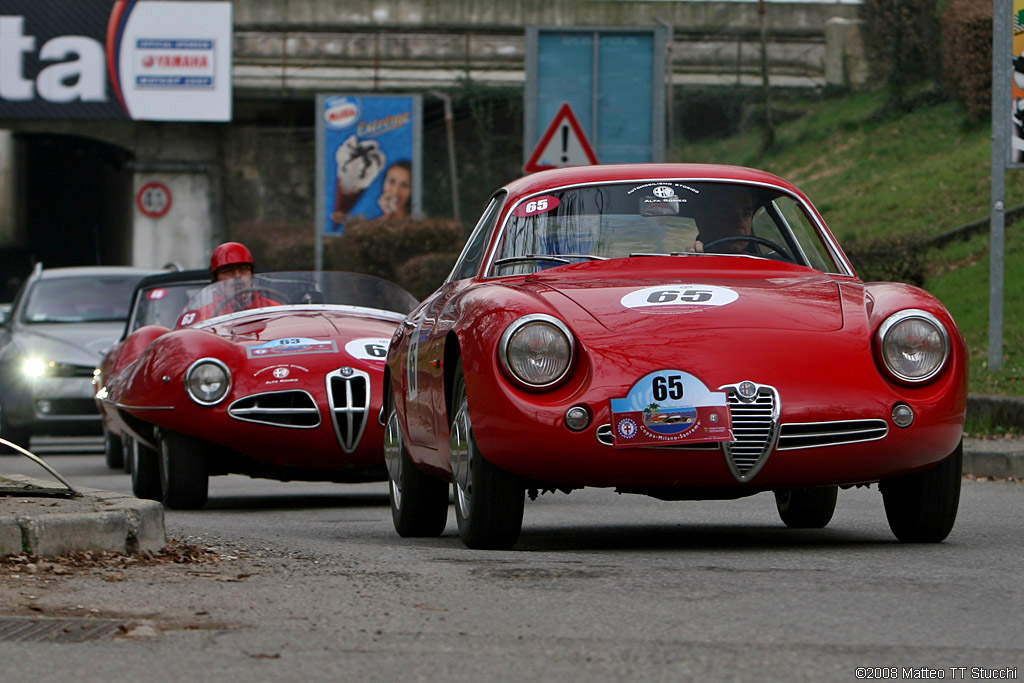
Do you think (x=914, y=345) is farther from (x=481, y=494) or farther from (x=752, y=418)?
(x=481, y=494)

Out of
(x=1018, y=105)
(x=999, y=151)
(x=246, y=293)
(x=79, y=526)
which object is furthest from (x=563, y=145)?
(x=79, y=526)

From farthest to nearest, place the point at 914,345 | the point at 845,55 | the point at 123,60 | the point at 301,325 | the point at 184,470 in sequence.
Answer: the point at 845,55 < the point at 123,60 < the point at 301,325 < the point at 184,470 < the point at 914,345

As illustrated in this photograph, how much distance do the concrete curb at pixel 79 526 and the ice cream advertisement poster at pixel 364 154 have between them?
87.5 ft

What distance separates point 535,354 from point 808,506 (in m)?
2.11

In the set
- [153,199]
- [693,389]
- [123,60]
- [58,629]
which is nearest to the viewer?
[58,629]

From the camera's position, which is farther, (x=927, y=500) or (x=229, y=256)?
(x=229, y=256)

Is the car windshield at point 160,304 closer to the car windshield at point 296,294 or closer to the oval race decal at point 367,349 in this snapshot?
the car windshield at point 296,294

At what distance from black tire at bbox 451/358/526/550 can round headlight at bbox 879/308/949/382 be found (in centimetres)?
132

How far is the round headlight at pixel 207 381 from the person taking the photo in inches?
363

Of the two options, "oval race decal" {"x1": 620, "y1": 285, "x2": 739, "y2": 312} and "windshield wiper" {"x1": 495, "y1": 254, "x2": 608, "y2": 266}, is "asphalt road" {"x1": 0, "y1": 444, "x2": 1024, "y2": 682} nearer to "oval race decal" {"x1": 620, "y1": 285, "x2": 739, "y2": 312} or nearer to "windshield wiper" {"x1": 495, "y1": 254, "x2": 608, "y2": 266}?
"oval race decal" {"x1": 620, "y1": 285, "x2": 739, "y2": 312}

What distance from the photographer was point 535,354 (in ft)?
20.1

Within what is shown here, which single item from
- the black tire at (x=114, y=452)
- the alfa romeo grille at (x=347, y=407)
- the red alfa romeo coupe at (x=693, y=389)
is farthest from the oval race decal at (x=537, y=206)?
the black tire at (x=114, y=452)

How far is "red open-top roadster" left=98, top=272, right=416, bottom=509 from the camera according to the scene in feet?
30.3

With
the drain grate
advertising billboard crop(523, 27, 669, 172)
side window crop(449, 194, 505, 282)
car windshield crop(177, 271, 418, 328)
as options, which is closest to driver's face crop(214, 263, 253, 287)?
car windshield crop(177, 271, 418, 328)
